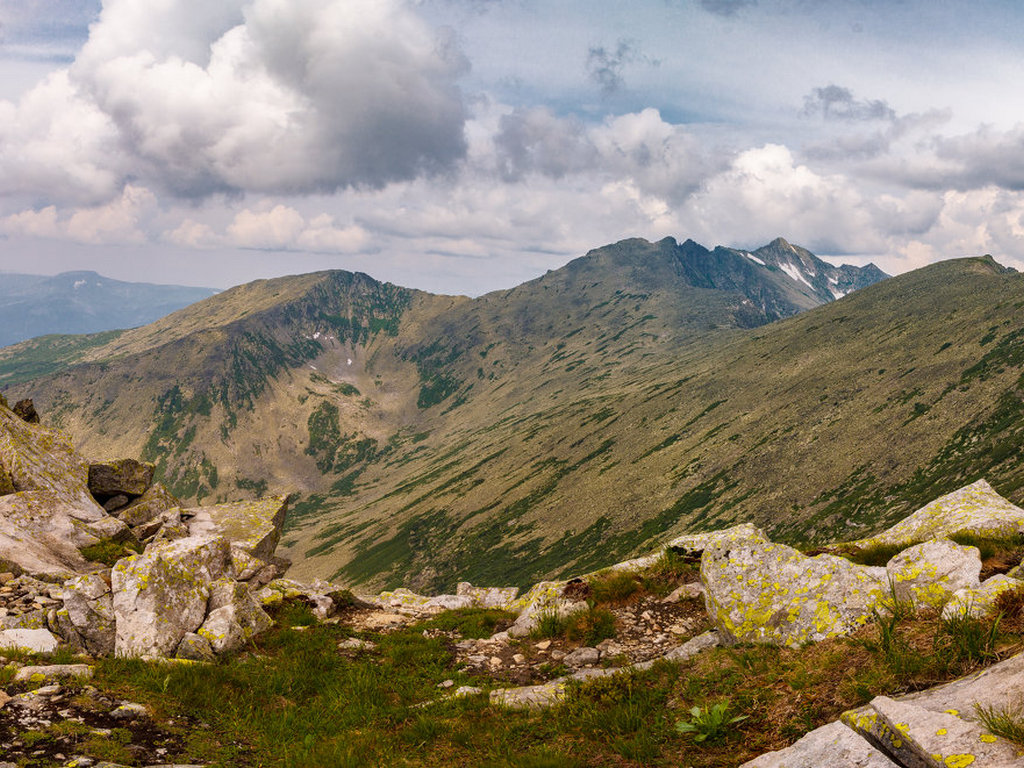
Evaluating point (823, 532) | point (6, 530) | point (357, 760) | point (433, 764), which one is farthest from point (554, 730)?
point (823, 532)

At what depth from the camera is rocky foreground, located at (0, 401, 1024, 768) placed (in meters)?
6.61

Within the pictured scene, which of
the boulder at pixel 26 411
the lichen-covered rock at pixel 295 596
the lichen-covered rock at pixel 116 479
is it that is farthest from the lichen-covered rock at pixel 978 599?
the boulder at pixel 26 411

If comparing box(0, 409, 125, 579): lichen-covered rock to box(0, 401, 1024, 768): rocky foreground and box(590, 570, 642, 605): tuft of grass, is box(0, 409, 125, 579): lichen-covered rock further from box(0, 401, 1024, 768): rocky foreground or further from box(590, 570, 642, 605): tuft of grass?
box(590, 570, 642, 605): tuft of grass

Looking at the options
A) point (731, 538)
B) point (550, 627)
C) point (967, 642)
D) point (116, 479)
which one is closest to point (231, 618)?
point (550, 627)

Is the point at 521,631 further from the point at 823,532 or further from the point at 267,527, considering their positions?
the point at 823,532

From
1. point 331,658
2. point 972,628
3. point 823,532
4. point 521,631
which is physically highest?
point 972,628

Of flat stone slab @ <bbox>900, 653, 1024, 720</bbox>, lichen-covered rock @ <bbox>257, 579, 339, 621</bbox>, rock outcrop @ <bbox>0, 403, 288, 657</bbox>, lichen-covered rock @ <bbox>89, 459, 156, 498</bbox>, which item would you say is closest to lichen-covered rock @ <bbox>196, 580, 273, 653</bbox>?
rock outcrop @ <bbox>0, 403, 288, 657</bbox>

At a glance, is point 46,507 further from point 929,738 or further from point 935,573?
point 935,573

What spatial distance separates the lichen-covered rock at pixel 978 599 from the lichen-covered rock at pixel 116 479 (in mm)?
36945

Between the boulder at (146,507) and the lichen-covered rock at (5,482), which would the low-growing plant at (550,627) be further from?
the lichen-covered rock at (5,482)

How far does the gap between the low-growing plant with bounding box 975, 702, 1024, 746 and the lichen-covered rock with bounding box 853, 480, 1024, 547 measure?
1275 cm

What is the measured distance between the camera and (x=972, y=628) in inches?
316

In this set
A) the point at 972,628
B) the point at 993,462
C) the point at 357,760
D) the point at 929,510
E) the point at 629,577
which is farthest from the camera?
the point at 993,462

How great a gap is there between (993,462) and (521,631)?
169970mm
